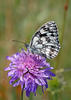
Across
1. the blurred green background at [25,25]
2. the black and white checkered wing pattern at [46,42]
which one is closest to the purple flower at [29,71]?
the black and white checkered wing pattern at [46,42]

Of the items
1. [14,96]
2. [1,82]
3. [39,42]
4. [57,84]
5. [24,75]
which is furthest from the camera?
[1,82]

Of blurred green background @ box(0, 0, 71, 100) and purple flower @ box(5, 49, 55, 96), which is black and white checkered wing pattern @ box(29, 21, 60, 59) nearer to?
purple flower @ box(5, 49, 55, 96)

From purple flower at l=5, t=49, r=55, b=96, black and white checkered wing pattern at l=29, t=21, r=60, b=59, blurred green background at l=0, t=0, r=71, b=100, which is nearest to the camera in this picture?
purple flower at l=5, t=49, r=55, b=96

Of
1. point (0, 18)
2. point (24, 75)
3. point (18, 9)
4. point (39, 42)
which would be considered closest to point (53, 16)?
point (18, 9)

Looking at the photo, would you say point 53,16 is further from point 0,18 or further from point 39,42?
point 39,42

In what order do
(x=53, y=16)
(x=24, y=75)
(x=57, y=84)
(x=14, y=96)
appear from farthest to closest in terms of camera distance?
(x=53, y=16)
(x=14, y=96)
(x=57, y=84)
(x=24, y=75)

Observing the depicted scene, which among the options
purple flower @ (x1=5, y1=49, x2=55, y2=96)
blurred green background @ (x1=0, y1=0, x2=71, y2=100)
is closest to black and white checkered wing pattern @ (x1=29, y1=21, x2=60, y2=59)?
purple flower @ (x1=5, y1=49, x2=55, y2=96)
